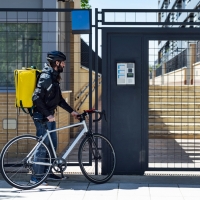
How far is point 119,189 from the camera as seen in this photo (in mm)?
7207

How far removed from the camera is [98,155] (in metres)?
7.69

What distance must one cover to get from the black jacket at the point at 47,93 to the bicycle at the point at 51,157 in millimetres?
200

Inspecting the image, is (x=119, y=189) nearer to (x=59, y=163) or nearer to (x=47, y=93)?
(x=59, y=163)

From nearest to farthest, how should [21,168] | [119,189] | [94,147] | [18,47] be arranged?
[119,189] < [21,168] < [94,147] < [18,47]

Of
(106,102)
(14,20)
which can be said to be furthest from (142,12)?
(14,20)

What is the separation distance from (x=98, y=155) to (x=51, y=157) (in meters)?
0.70

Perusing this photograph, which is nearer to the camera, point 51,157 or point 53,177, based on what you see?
point 51,157

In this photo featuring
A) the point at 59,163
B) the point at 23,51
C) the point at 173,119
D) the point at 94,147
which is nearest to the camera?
the point at 59,163

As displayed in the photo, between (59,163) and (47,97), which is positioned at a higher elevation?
(47,97)

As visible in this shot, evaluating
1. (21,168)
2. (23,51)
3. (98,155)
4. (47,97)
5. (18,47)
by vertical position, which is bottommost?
(21,168)

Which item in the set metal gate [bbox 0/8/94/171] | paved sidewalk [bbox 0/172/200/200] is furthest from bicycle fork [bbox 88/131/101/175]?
metal gate [bbox 0/8/94/171]

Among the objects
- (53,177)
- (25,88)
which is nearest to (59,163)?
(53,177)

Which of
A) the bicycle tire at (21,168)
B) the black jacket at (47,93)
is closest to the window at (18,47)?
the bicycle tire at (21,168)

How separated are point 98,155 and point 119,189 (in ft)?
2.22
